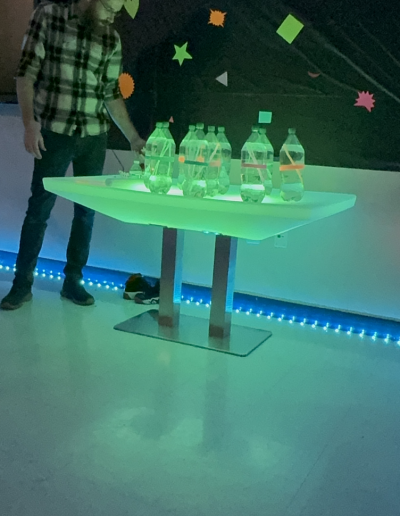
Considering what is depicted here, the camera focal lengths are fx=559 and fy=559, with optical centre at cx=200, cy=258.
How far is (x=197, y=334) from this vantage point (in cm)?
227

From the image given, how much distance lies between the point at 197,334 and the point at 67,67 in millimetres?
1224

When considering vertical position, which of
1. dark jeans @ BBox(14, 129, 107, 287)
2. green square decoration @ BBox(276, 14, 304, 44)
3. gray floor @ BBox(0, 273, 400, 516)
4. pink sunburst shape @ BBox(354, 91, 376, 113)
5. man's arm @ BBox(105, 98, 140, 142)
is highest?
green square decoration @ BBox(276, 14, 304, 44)

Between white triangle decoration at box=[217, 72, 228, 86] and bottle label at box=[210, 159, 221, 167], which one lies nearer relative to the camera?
bottle label at box=[210, 159, 221, 167]

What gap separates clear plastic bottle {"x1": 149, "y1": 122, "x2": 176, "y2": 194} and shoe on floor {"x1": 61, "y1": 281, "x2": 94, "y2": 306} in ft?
2.55

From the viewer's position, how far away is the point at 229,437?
152 cm

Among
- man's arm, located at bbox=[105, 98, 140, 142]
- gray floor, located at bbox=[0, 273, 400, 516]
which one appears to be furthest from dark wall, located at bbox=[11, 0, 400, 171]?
gray floor, located at bbox=[0, 273, 400, 516]

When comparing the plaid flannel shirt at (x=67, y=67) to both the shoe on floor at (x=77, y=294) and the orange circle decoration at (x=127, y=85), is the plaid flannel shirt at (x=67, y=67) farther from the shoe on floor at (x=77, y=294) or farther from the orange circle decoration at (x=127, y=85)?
the shoe on floor at (x=77, y=294)

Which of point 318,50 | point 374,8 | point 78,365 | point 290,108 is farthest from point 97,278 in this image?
point 374,8

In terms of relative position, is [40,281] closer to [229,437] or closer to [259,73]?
[259,73]

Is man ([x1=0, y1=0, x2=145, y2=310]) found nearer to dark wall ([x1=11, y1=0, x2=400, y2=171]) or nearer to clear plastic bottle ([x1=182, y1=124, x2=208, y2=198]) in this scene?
dark wall ([x1=11, y1=0, x2=400, y2=171])

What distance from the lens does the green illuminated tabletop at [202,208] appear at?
1.75 metres

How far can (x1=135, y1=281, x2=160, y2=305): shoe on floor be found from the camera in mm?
2674

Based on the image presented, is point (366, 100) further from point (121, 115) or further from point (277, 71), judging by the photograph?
point (121, 115)

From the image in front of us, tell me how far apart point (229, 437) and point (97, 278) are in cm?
173
